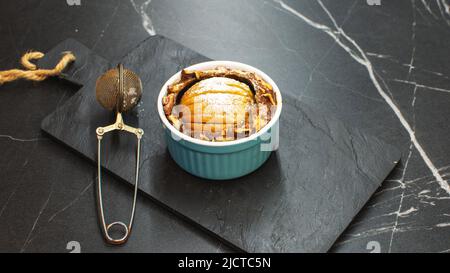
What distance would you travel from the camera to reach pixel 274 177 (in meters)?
1.48

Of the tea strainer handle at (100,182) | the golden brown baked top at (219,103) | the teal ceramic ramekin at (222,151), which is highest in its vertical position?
the golden brown baked top at (219,103)

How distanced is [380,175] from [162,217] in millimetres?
498

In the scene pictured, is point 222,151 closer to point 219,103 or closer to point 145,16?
point 219,103

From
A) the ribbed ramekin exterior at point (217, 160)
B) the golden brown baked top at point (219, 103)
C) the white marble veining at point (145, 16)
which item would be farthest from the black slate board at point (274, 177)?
the white marble veining at point (145, 16)

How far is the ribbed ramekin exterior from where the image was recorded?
4.61ft

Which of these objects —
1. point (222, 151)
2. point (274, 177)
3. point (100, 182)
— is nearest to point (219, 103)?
point (222, 151)

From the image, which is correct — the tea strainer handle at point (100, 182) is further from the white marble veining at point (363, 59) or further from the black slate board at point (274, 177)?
the white marble veining at point (363, 59)

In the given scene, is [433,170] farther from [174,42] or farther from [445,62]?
[174,42]

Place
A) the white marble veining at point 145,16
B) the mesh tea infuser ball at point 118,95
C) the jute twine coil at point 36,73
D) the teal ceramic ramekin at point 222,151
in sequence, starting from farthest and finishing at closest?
1. the white marble veining at point 145,16
2. the jute twine coil at point 36,73
3. the mesh tea infuser ball at point 118,95
4. the teal ceramic ramekin at point 222,151

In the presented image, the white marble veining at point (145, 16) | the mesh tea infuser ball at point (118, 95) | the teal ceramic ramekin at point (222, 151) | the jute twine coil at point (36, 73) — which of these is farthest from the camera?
the white marble veining at point (145, 16)

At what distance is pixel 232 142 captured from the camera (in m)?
1.37

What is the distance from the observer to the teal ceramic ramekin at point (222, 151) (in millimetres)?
1383

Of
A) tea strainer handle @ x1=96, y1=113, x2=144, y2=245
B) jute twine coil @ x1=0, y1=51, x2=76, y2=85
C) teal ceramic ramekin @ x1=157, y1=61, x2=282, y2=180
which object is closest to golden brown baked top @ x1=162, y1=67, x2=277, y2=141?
teal ceramic ramekin @ x1=157, y1=61, x2=282, y2=180

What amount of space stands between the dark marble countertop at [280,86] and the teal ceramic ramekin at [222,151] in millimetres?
124
